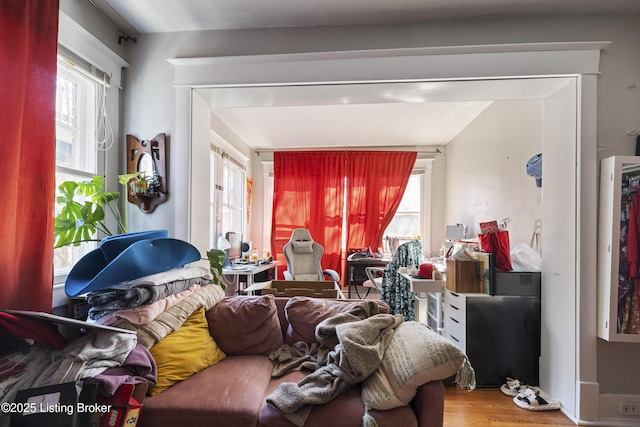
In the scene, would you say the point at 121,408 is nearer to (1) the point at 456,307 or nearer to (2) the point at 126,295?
(2) the point at 126,295

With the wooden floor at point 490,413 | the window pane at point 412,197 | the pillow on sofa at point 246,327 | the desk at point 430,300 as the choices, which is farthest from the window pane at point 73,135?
the window pane at point 412,197

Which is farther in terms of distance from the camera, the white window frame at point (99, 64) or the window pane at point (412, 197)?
the window pane at point (412, 197)

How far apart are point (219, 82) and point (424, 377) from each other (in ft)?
7.10

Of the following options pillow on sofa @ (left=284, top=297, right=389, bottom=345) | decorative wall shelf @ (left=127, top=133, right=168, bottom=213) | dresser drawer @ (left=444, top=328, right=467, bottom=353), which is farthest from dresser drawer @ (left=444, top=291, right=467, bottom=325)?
decorative wall shelf @ (left=127, top=133, right=168, bottom=213)

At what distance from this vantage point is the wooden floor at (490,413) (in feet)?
6.03

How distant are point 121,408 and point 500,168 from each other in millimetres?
3488

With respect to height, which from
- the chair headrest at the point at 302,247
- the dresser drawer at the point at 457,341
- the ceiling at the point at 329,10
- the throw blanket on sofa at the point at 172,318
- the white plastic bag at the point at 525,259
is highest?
the ceiling at the point at 329,10

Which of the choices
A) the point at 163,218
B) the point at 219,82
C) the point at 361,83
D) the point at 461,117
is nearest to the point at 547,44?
the point at 361,83

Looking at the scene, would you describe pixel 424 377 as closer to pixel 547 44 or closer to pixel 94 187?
pixel 94 187

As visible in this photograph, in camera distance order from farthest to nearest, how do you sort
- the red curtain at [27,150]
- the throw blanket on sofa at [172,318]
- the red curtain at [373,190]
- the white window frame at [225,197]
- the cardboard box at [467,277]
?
the red curtain at [373,190]
the white window frame at [225,197]
the cardboard box at [467,277]
the throw blanket on sofa at [172,318]
the red curtain at [27,150]

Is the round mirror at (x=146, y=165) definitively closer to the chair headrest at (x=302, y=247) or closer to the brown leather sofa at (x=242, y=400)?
the brown leather sofa at (x=242, y=400)

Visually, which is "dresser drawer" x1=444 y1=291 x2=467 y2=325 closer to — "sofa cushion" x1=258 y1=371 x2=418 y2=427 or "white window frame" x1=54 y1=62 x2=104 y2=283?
"sofa cushion" x1=258 y1=371 x2=418 y2=427

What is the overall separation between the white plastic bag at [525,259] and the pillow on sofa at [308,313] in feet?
4.05

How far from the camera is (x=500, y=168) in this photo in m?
3.09
